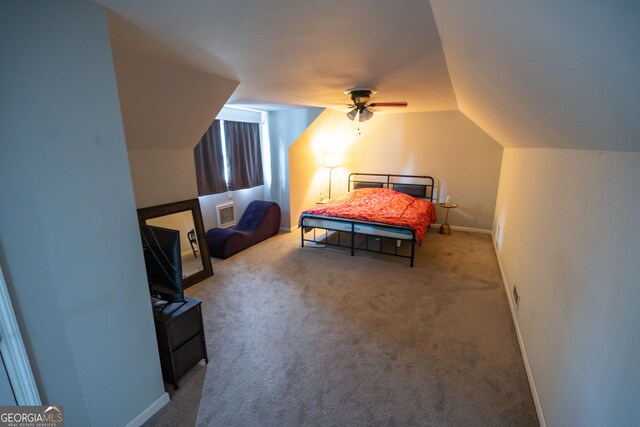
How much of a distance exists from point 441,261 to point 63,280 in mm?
4099

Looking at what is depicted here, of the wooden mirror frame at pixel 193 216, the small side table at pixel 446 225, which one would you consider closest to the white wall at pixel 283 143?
the wooden mirror frame at pixel 193 216

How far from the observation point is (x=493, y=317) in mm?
2779

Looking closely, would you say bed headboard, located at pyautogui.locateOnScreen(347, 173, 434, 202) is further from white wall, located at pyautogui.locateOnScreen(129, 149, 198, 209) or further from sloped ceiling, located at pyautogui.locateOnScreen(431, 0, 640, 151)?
sloped ceiling, located at pyautogui.locateOnScreen(431, 0, 640, 151)

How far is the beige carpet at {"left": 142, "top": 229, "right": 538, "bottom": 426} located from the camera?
182 cm

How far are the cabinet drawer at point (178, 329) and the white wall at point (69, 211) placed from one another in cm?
25

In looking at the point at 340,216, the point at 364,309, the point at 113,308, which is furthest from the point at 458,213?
the point at 113,308

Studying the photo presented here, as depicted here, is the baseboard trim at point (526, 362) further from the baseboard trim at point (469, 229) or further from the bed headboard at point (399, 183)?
the bed headboard at point (399, 183)

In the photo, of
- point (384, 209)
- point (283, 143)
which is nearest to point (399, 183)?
point (384, 209)

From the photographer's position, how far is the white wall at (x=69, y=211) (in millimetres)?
1150

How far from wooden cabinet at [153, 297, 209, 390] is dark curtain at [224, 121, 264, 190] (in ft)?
9.84

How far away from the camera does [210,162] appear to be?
14.3ft

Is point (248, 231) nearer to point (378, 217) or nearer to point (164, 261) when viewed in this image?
point (378, 217)

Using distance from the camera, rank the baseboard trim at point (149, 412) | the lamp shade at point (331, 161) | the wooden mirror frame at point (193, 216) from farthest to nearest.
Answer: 1. the lamp shade at point (331, 161)
2. the wooden mirror frame at point (193, 216)
3. the baseboard trim at point (149, 412)

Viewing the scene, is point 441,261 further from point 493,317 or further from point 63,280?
point 63,280
